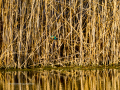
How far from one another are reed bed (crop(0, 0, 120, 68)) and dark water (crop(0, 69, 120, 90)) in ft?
1.24

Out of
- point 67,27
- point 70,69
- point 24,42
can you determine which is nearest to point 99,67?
point 70,69

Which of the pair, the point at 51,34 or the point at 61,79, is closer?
the point at 61,79

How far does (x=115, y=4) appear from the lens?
7445 millimetres

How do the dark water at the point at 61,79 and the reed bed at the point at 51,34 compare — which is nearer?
the dark water at the point at 61,79

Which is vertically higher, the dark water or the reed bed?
the reed bed

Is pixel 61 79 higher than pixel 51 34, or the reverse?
pixel 51 34

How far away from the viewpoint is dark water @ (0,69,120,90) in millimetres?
5113

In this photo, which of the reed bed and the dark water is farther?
the reed bed

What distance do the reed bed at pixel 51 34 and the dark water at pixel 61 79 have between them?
0.38 metres

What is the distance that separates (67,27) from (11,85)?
2936 millimetres

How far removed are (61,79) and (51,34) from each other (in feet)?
6.11

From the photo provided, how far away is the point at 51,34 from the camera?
7598 mm

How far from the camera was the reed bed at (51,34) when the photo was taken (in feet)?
23.7

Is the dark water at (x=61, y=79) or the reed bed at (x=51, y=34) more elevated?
the reed bed at (x=51, y=34)
